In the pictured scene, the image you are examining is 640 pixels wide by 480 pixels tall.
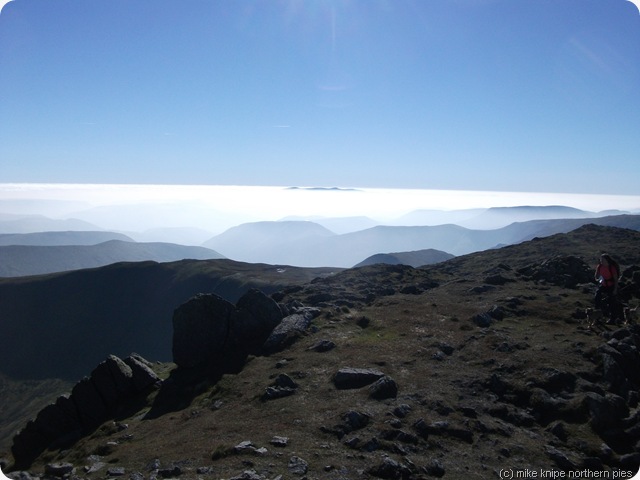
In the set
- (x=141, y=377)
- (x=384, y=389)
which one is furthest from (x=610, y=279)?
(x=141, y=377)

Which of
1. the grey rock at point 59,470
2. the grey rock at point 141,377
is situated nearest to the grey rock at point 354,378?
the grey rock at point 59,470

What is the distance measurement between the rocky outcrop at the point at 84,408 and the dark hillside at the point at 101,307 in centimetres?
9280

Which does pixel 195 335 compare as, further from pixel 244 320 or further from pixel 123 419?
pixel 123 419

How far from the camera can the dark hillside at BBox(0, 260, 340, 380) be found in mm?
125312

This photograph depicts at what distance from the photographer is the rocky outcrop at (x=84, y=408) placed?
24.7 m

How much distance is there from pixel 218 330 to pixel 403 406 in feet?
51.5

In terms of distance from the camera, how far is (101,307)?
493 feet

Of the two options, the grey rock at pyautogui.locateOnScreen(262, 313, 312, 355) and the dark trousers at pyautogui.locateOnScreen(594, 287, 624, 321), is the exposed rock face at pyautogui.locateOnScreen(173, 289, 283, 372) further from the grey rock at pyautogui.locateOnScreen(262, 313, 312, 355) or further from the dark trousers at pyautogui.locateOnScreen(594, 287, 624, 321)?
the dark trousers at pyautogui.locateOnScreen(594, 287, 624, 321)

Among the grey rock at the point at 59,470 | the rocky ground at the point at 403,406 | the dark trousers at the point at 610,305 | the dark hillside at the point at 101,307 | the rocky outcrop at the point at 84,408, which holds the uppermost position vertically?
the dark trousers at the point at 610,305

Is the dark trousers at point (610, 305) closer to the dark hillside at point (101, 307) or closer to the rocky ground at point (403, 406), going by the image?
the rocky ground at point (403, 406)

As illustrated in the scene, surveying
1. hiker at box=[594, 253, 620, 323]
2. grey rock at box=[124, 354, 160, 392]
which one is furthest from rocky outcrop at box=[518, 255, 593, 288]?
grey rock at box=[124, 354, 160, 392]

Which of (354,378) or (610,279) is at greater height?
(610,279)

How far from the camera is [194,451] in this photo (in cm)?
1590

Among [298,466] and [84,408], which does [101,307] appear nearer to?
[84,408]
